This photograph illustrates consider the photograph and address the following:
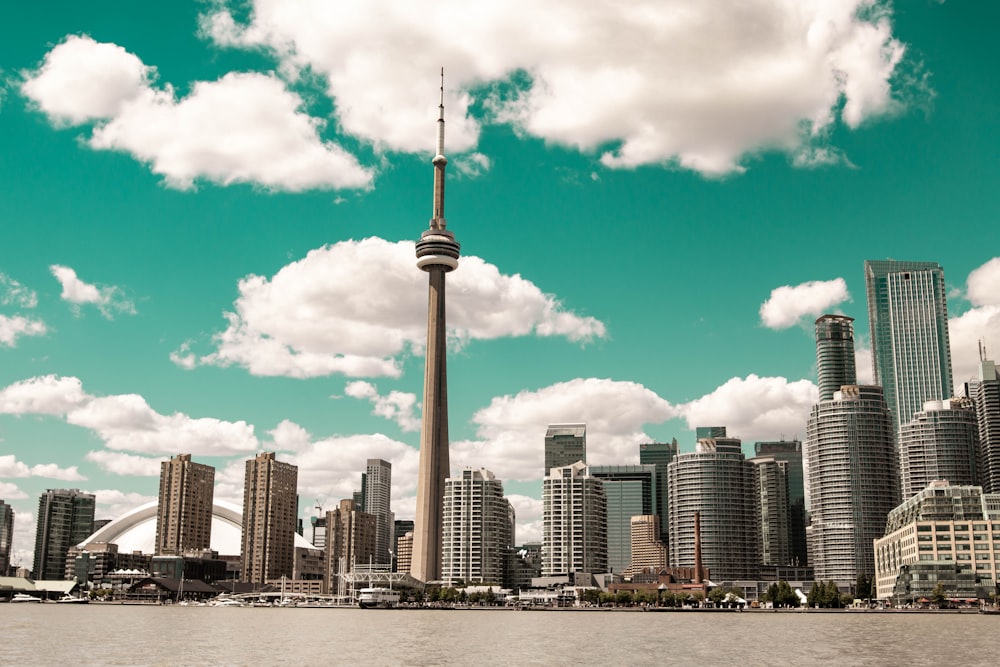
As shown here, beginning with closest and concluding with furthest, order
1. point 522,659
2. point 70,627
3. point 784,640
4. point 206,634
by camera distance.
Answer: point 522,659 < point 784,640 < point 206,634 < point 70,627

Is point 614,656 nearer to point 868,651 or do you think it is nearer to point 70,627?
point 868,651

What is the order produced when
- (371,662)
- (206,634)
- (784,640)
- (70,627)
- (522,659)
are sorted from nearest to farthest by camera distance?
(371,662) → (522,659) → (784,640) → (206,634) → (70,627)

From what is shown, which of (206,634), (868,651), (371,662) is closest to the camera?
(371,662)

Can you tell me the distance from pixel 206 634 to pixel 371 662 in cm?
5148

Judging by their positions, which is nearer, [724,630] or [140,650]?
[140,650]

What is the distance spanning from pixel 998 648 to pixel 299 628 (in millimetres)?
90010

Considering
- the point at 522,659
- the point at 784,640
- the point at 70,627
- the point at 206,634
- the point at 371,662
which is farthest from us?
the point at 70,627

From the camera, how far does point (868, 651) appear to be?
354ft

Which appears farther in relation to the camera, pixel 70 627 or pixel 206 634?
pixel 70 627

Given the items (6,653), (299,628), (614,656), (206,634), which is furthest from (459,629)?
(6,653)

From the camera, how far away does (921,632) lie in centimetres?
14262

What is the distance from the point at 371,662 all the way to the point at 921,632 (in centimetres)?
8157

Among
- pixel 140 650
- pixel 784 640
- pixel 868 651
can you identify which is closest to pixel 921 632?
pixel 784 640

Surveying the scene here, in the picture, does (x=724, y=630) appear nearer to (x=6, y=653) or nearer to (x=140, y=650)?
(x=140, y=650)
